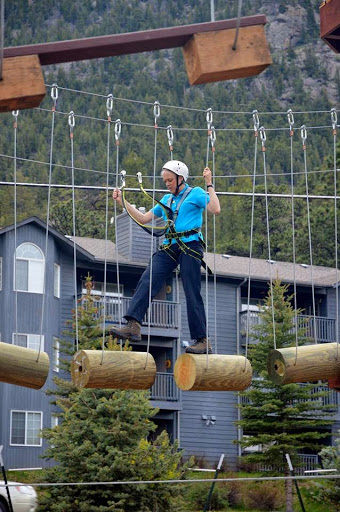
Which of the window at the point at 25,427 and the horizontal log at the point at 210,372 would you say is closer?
the horizontal log at the point at 210,372

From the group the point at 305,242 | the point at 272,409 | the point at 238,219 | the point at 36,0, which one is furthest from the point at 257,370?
the point at 36,0

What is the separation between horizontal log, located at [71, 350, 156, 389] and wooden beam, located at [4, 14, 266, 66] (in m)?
2.58

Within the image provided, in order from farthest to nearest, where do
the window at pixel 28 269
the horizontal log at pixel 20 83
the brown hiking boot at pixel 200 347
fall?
the window at pixel 28 269
the brown hiking boot at pixel 200 347
the horizontal log at pixel 20 83

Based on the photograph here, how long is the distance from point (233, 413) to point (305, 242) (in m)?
18.0

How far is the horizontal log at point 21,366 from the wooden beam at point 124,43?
2558mm

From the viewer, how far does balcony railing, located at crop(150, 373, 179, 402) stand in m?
32.5

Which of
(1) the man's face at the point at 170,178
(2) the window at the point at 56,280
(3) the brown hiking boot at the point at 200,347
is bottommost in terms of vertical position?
(3) the brown hiking boot at the point at 200,347

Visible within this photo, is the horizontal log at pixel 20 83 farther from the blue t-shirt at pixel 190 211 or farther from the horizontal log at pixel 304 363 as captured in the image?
the horizontal log at pixel 304 363

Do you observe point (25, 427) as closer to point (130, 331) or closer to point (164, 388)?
point (164, 388)

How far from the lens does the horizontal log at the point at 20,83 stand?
9.30m

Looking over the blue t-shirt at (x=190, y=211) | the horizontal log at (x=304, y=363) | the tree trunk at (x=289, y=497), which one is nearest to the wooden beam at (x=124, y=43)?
the blue t-shirt at (x=190, y=211)

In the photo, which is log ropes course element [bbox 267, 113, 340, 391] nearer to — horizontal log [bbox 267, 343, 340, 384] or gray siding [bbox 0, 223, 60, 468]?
horizontal log [bbox 267, 343, 340, 384]

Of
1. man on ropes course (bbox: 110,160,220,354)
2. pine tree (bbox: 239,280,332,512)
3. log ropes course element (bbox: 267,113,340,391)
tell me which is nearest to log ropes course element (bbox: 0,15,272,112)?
man on ropes course (bbox: 110,160,220,354)

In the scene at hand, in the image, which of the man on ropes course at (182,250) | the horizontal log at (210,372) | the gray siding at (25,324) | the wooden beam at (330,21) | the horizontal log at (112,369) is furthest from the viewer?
the gray siding at (25,324)
